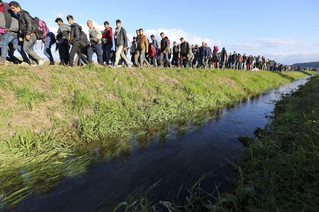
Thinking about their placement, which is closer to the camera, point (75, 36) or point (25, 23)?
point (25, 23)

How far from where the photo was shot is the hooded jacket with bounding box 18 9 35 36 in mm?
6656

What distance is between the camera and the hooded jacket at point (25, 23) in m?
6.66

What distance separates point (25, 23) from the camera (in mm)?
6719

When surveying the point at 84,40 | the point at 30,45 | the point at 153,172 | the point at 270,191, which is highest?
the point at 84,40

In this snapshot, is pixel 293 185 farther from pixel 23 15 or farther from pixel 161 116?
pixel 23 15

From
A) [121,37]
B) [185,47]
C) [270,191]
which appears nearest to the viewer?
[270,191]

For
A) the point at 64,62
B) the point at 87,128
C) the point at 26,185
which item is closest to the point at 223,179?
the point at 26,185

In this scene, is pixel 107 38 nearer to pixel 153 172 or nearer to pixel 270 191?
pixel 153 172

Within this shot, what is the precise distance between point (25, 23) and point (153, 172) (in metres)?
7.92

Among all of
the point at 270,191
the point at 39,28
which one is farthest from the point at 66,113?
the point at 270,191

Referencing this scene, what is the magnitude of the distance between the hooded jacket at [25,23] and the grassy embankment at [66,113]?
64.0 inches

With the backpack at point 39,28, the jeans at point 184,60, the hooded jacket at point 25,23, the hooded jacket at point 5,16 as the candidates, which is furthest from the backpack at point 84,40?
the jeans at point 184,60

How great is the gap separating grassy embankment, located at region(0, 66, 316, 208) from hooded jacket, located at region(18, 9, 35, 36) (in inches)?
64.0

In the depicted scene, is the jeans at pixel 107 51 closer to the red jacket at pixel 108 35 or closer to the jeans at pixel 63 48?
the red jacket at pixel 108 35
